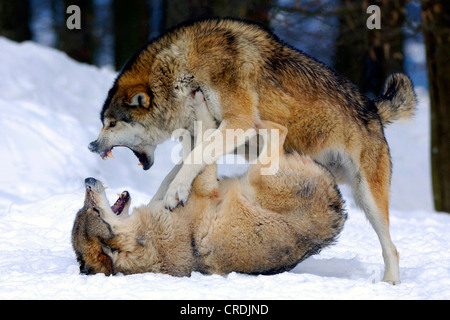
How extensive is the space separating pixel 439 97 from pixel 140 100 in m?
6.57

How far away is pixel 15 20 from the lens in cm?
1563

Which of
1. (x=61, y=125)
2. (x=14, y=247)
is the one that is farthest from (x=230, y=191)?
(x=61, y=125)

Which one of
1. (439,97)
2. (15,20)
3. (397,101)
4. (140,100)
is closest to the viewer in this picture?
(140,100)

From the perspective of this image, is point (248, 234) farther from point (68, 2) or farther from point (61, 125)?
point (68, 2)

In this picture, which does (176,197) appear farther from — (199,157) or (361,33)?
(361,33)

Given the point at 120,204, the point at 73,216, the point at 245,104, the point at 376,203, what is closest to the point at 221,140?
the point at 245,104

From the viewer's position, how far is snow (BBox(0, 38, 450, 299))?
4.15 m

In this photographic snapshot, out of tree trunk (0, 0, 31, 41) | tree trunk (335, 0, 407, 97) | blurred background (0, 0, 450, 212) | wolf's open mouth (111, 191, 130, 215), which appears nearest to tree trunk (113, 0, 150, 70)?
blurred background (0, 0, 450, 212)

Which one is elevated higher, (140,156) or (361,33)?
(361,33)

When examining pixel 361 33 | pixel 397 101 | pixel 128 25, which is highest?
pixel 128 25

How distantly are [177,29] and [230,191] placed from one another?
58.2 inches

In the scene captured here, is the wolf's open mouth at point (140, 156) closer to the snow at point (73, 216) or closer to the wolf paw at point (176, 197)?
the wolf paw at point (176, 197)

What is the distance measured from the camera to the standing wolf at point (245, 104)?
5078 millimetres

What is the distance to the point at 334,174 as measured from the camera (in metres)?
5.54
